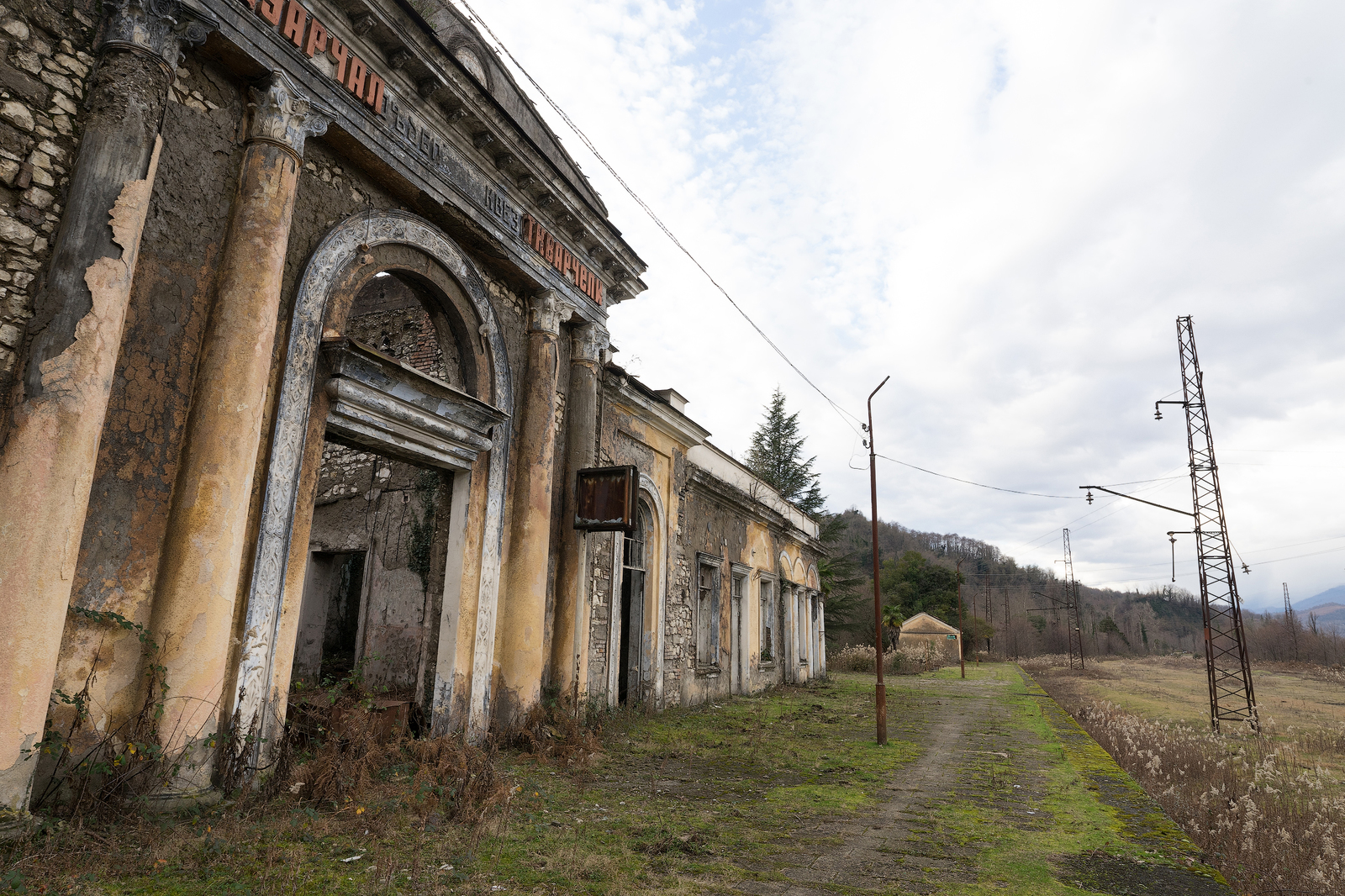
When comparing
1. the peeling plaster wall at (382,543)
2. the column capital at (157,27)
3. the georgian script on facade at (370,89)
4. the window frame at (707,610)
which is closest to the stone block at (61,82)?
the column capital at (157,27)

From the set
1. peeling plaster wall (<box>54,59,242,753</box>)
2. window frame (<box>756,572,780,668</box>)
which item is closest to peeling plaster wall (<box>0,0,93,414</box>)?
peeling plaster wall (<box>54,59,242,753</box>)

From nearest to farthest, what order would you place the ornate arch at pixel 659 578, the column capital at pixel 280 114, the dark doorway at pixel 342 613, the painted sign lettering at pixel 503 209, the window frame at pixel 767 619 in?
the column capital at pixel 280 114, the painted sign lettering at pixel 503 209, the dark doorway at pixel 342 613, the ornate arch at pixel 659 578, the window frame at pixel 767 619

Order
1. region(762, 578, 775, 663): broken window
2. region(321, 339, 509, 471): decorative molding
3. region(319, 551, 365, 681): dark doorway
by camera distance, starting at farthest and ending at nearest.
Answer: region(762, 578, 775, 663): broken window < region(319, 551, 365, 681): dark doorway < region(321, 339, 509, 471): decorative molding

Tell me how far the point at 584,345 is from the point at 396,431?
381 centimetres

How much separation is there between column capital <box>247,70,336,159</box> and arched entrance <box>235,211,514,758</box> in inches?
32.3

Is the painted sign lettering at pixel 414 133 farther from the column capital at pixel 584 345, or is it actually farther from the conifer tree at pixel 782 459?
the conifer tree at pixel 782 459

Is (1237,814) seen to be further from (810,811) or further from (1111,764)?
(810,811)

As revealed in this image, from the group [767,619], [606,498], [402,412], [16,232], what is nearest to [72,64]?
[16,232]

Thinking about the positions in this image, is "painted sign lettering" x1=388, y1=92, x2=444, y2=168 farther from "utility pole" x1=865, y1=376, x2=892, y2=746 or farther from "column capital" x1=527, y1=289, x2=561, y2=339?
"utility pole" x1=865, y1=376, x2=892, y2=746

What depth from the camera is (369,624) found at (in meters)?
8.83

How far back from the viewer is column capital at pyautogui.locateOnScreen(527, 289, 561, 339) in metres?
9.02

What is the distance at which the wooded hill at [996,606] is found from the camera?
1702 inches

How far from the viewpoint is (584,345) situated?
10031mm

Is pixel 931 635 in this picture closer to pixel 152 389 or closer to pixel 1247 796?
pixel 1247 796
